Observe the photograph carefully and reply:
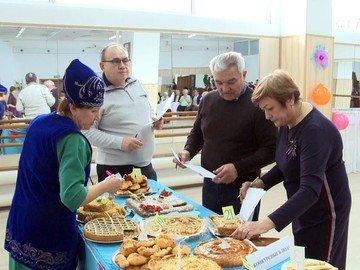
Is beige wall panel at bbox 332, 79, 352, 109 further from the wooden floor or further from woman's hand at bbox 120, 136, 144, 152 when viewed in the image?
woman's hand at bbox 120, 136, 144, 152

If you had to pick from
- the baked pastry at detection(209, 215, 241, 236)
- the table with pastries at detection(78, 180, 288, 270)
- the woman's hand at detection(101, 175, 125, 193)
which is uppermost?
the woman's hand at detection(101, 175, 125, 193)

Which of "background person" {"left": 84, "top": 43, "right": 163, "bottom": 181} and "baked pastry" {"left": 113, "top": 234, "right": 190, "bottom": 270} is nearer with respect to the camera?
"baked pastry" {"left": 113, "top": 234, "right": 190, "bottom": 270}

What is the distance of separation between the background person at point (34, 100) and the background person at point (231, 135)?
3.83 meters

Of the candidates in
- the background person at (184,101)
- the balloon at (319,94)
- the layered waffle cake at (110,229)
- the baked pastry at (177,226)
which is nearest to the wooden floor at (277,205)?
the balloon at (319,94)

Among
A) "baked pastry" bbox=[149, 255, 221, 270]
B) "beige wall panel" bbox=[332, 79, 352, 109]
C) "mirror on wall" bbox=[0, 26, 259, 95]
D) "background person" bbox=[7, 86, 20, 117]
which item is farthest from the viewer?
"beige wall panel" bbox=[332, 79, 352, 109]

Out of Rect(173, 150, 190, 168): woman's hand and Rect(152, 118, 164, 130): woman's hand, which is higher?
Rect(152, 118, 164, 130): woman's hand

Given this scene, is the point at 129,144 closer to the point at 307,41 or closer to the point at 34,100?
the point at 34,100

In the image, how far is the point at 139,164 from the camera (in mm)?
2600

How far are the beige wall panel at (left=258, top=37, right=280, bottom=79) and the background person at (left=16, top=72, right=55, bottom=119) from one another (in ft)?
9.96

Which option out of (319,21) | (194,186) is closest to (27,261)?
(194,186)

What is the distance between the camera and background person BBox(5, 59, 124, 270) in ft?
4.87

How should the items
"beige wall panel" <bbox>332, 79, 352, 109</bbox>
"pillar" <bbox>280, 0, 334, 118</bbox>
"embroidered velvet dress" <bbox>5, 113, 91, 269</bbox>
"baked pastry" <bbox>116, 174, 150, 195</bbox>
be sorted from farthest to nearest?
"beige wall panel" <bbox>332, 79, 352, 109</bbox> → "pillar" <bbox>280, 0, 334, 118</bbox> → "baked pastry" <bbox>116, 174, 150, 195</bbox> → "embroidered velvet dress" <bbox>5, 113, 91, 269</bbox>

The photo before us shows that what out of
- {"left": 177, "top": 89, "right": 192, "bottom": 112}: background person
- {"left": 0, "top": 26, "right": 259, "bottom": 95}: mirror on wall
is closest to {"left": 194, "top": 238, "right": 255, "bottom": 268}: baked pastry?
{"left": 0, "top": 26, "right": 259, "bottom": 95}: mirror on wall

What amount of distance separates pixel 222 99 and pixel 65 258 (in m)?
1.17
